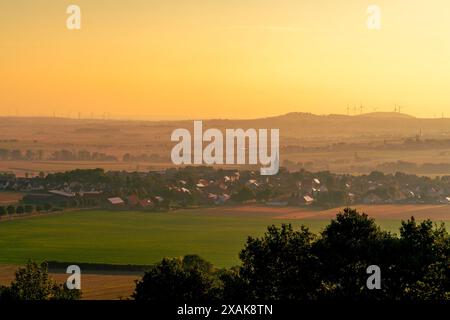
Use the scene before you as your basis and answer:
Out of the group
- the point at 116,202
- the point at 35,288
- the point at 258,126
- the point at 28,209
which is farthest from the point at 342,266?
the point at 258,126

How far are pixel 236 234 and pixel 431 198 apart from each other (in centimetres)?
3647

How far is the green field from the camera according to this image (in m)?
49.1

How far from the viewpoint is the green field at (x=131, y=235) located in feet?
161

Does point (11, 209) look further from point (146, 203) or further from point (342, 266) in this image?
point (342, 266)

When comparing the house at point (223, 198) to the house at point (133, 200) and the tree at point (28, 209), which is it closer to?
the house at point (133, 200)

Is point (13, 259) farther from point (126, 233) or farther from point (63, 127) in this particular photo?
point (63, 127)

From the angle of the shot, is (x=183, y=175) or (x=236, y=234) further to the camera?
(x=183, y=175)

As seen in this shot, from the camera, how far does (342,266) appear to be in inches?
786

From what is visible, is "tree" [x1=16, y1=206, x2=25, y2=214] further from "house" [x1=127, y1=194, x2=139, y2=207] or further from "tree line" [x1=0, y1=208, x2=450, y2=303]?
"tree line" [x1=0, y1=208, x2=450, y2=303]

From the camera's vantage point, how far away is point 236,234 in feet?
195

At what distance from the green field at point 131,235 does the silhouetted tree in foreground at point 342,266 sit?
2420cm

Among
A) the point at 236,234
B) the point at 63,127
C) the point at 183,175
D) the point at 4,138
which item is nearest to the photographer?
the point at 236,234
